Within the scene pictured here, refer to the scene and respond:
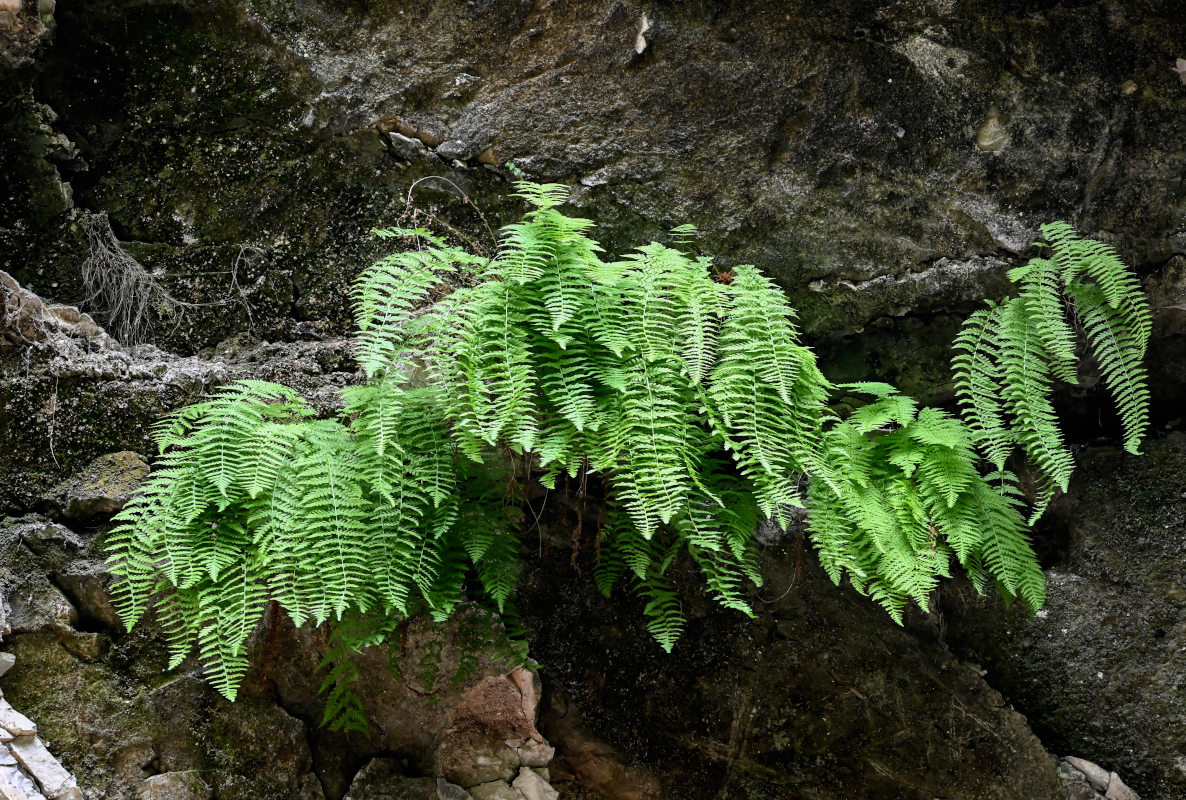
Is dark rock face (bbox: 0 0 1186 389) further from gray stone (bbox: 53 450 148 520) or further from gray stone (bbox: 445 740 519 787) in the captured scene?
gray stone (bbox: 445 740 519 787)

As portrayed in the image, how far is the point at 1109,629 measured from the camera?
4.10 m

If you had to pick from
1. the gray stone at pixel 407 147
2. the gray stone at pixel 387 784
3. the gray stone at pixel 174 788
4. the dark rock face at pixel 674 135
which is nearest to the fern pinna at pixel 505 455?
the gray stone at pixel 174 788

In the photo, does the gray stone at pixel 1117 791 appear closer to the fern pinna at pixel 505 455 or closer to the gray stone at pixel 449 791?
A: the fern pinna at pixel 505 455

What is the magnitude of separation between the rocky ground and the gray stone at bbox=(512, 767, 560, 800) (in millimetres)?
11

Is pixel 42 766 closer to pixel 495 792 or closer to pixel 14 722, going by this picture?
pixel 14 722

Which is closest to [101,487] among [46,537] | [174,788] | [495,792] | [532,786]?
[46,537]

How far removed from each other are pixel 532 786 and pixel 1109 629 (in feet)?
8.42

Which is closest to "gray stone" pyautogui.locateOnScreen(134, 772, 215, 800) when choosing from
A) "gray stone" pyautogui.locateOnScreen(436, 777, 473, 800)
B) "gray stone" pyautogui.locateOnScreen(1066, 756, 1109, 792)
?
"gray stone" pyautogui.locateOnScreen(436, 777, 473, 800)

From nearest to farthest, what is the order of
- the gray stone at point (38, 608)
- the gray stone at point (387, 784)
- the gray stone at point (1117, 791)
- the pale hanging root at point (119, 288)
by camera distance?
1. the gray stone at point (38, 608)
2. the gray stone at point (387, 784)
3. the pale hanging root at point (119, 288)
4. the gray stone at point (1117, 791)

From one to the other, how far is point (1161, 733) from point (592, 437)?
2.97m

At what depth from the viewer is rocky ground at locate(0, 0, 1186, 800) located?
→ 12.6 feet

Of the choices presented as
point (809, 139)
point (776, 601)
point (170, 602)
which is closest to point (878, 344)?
point (809, 139)

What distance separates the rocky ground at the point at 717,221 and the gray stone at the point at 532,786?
0.03ft

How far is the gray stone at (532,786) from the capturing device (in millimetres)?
3676
